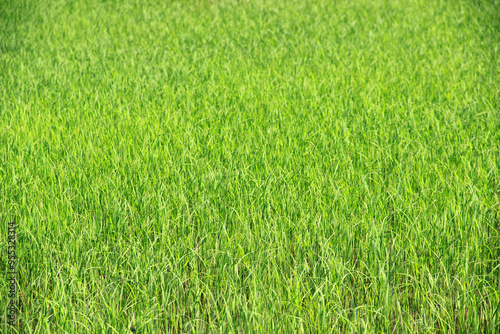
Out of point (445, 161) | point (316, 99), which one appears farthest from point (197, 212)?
point (316, 99)

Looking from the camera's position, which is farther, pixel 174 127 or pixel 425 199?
pixel 174 127

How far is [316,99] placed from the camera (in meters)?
5.08

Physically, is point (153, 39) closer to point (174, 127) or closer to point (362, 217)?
point (174, 127)

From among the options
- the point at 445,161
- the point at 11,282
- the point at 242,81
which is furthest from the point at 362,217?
the point at 242,81

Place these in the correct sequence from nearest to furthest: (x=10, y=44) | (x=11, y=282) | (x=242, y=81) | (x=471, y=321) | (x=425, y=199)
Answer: (x=471, y=321)
(x=11, y=282)
(x=425, y=199)
(x=242, y=81)
(x=10, y=44)

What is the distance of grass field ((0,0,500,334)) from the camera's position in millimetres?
2389

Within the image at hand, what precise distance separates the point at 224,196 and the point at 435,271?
1.38 m

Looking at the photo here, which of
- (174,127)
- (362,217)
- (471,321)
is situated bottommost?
(471,321)

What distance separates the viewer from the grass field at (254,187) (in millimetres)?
Result: 2389

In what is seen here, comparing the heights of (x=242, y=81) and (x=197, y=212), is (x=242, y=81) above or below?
above

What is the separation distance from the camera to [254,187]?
338cm

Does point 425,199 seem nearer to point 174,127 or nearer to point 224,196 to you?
point 224,196

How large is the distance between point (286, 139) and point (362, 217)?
125 cm

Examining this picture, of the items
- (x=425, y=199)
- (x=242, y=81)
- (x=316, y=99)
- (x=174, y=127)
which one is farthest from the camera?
(x=242, y=81)
